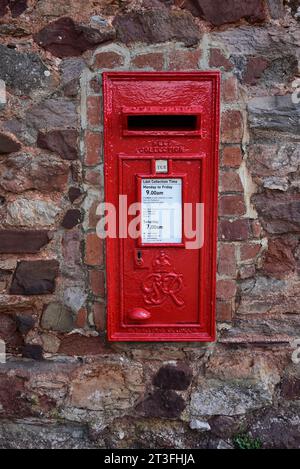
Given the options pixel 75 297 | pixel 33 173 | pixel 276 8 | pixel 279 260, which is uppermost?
pixel 276 8

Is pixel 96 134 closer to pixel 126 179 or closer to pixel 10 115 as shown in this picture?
pixel 126 179

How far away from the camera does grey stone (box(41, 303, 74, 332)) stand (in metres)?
2.05

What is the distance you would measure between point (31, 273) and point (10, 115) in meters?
0.72

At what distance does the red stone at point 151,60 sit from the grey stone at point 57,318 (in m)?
1.15

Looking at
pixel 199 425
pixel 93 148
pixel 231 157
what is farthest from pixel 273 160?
pixel 199 425

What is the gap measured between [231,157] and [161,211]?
39cm

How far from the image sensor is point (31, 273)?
202 cm

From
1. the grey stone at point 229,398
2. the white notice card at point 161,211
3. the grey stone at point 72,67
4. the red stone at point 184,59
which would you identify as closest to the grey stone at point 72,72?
the grey stone at point 72,67

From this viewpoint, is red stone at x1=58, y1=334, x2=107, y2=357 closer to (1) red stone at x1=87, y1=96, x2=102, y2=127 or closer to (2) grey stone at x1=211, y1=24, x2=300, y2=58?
(1) red stone at x1=87, y1=96, x2=102, y2=127

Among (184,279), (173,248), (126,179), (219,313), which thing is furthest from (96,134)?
(219,313)

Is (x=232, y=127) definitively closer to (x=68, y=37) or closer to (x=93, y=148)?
(x=93, y=148)

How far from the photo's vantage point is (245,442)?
6.75 feet

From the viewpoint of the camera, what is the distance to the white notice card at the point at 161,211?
192cm

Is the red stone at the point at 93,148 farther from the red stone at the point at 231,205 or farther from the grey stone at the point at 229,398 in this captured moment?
the grey stone at the point at 229,398
